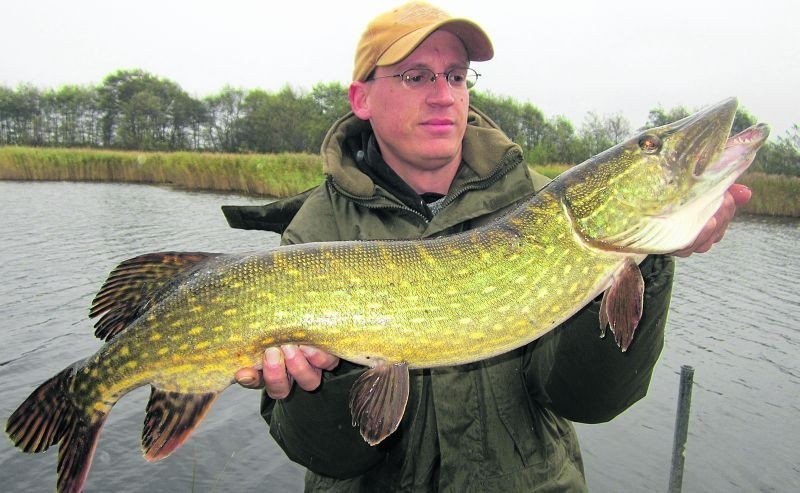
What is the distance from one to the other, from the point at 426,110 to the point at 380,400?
1144 millimetres

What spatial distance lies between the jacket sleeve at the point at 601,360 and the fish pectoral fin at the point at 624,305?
3.7 inches

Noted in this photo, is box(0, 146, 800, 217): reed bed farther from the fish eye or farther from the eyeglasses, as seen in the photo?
the fish eye

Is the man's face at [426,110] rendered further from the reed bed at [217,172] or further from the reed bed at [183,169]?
the reed bed at [183,169]

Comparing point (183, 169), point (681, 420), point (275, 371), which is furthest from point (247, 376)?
point (183, 169)

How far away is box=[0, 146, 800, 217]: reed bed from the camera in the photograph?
16.5 m

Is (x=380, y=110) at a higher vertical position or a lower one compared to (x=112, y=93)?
lower

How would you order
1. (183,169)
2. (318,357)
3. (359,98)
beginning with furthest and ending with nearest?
(183,169) < (359,98) < (318,357)

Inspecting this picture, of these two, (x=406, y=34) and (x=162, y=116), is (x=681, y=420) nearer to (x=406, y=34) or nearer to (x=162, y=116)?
(x=406, y=34)

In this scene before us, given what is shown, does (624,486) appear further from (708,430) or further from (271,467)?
(271,467)

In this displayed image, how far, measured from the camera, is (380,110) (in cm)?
229

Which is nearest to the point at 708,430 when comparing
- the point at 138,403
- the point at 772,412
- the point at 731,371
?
the point at 772,412

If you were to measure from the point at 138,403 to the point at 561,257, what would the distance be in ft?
13.4

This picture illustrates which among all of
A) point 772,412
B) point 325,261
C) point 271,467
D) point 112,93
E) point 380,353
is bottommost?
point 271,467

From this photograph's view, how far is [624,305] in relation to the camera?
5.30 feet
